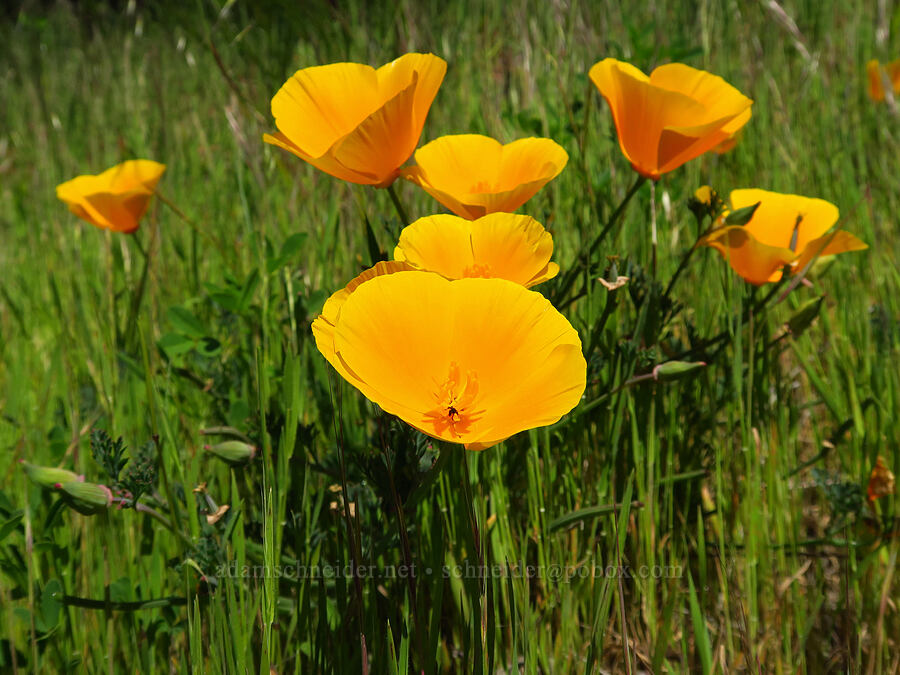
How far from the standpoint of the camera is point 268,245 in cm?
144

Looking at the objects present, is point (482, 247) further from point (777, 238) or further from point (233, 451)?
point (777, 238)

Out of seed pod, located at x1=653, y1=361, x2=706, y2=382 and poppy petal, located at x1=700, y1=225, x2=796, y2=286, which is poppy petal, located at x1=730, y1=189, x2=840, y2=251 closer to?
poppy petal, located at x1=700, y1=225, x2=796, y2=286

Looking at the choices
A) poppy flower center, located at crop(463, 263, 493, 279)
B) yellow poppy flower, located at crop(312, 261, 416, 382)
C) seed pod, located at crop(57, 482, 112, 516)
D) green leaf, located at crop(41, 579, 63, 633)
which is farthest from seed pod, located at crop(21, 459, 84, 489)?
poppy flower center, located at crop(463, 263, 493, 279)

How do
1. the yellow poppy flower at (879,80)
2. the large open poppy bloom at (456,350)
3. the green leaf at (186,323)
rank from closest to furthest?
the large open poppy bloom at (456,350) < the green leaf at (186,323) < the yellow poppy flower at (879,80)

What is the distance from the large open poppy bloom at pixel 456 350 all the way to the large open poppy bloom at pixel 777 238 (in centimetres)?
42

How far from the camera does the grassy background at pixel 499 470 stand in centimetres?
92

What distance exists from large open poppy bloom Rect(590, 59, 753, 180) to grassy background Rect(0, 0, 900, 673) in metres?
0.20

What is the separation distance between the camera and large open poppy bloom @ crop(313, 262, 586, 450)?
699 mm

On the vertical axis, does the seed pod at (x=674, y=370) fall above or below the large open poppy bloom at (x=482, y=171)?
below

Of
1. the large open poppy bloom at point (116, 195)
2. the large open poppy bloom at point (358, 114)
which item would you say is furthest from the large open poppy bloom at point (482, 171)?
the large open poppy bloom at point (116, 195)

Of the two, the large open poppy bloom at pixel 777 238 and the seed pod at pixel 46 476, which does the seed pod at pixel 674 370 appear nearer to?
the large open poppy bloom at pixel 777 238

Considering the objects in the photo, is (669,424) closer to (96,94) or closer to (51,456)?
(51,456)

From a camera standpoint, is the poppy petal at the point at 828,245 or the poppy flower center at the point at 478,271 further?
the poppy petal at the point at 828,245

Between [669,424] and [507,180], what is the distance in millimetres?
495
